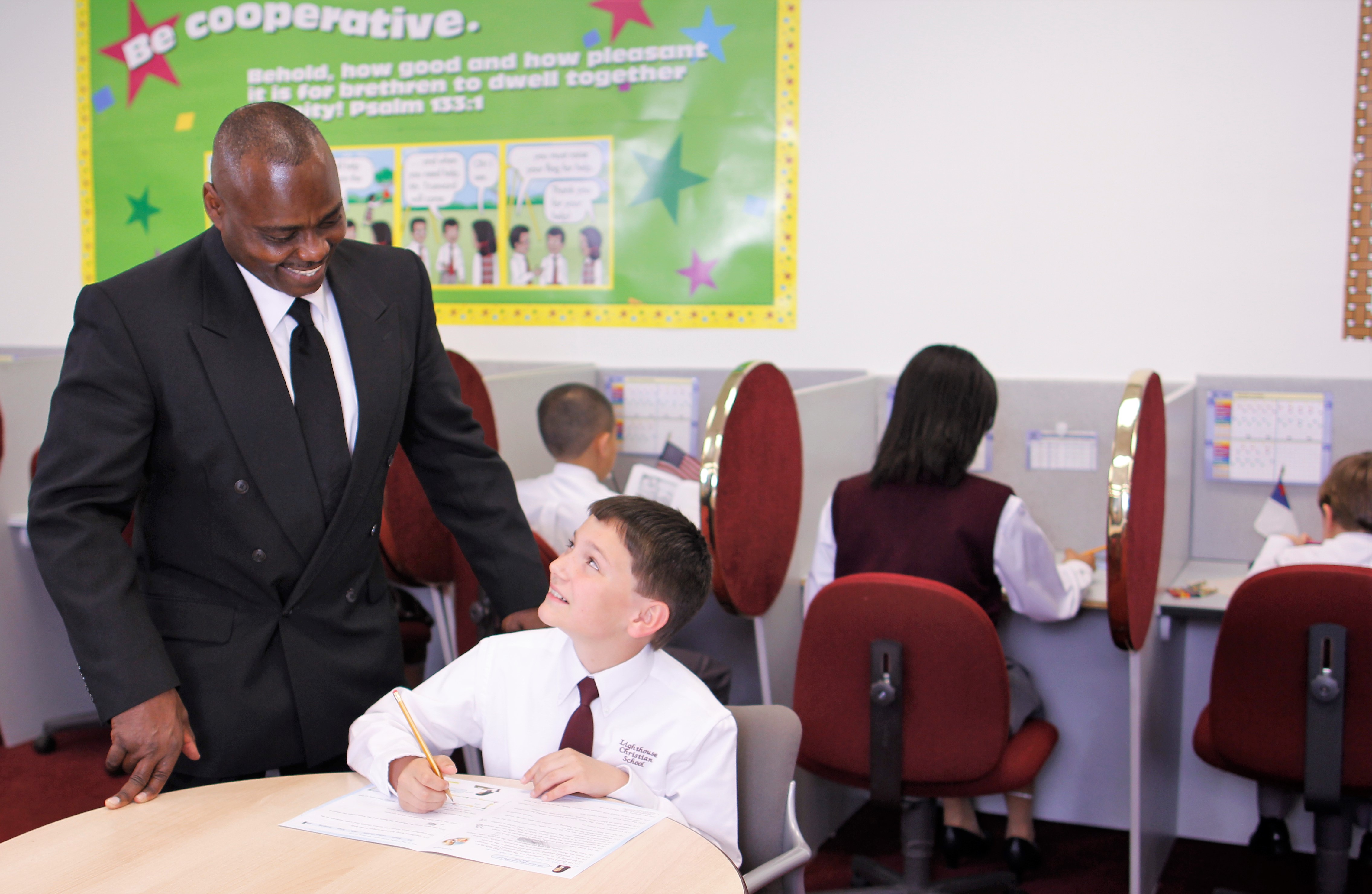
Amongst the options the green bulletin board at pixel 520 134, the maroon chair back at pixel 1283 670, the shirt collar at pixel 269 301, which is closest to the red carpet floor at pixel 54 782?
the green bulletin board at pixel 520 134

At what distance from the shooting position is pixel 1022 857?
8.32 feet

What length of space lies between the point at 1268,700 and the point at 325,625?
1.60 metres

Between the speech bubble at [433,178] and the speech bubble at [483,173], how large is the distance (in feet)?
0.08

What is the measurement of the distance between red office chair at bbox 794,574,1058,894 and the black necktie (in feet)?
3.05

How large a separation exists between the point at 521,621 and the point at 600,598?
0.20 m

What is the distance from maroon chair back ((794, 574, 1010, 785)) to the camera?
77.5 inches

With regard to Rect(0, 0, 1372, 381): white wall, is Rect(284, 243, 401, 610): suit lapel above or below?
below

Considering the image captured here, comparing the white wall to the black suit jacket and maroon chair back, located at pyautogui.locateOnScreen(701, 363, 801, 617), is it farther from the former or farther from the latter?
the black suit jacket

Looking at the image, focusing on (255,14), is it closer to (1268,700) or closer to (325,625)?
(325,625)

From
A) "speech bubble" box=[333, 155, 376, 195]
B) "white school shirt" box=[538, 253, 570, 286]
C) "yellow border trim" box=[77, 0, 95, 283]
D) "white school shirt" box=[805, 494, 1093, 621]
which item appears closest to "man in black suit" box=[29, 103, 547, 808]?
"white school shirt" box=[805, 494, 1093, 621]

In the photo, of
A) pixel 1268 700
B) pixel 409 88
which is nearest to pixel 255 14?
pixel 409 88

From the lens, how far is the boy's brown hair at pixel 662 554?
4.79 feet

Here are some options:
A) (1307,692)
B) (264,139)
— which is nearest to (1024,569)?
(1307,692)

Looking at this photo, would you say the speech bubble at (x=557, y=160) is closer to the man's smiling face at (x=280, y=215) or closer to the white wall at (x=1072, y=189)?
the white wall at (x=1072, y=189)
